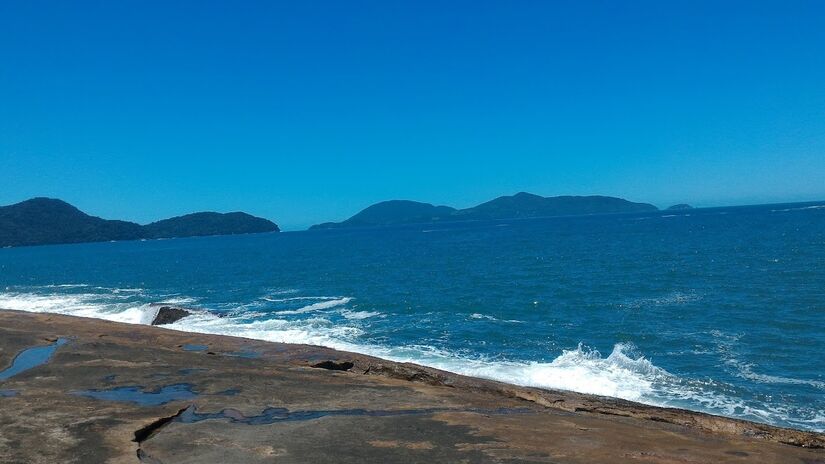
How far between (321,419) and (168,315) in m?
30.0

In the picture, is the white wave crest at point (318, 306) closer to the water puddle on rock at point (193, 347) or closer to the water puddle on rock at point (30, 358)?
the water puddle on rock at point (193, 347)

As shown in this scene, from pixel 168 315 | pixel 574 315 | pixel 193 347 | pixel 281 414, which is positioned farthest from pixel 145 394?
pixel 574 315

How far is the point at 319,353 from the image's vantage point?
2095cm

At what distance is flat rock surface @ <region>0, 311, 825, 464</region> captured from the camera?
34.5 ft

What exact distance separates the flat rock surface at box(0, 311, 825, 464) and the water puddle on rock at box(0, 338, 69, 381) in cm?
43

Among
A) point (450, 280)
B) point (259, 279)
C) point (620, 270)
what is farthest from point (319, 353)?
point (259, 279)

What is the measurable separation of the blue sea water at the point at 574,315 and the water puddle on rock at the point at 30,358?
13.2 metres

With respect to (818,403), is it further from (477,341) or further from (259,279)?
(259,279)

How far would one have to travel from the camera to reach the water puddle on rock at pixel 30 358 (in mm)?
17548

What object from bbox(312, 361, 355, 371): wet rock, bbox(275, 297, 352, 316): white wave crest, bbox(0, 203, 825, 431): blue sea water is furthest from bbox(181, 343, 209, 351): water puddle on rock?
bbox(275, 297, 352, 316): white wave crest

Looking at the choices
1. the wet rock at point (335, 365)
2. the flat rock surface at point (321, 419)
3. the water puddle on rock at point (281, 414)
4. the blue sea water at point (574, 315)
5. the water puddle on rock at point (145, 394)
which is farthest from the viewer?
the blue sea water at point (574, 315)

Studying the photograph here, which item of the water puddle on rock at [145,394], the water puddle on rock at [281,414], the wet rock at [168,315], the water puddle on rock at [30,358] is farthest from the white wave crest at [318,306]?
the water puddle on rock at [281,414]

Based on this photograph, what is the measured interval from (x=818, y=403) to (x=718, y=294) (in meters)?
23.3

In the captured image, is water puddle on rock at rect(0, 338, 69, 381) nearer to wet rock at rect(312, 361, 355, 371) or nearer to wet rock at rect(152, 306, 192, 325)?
wet rock at rect(312, 361, 355, 371)
